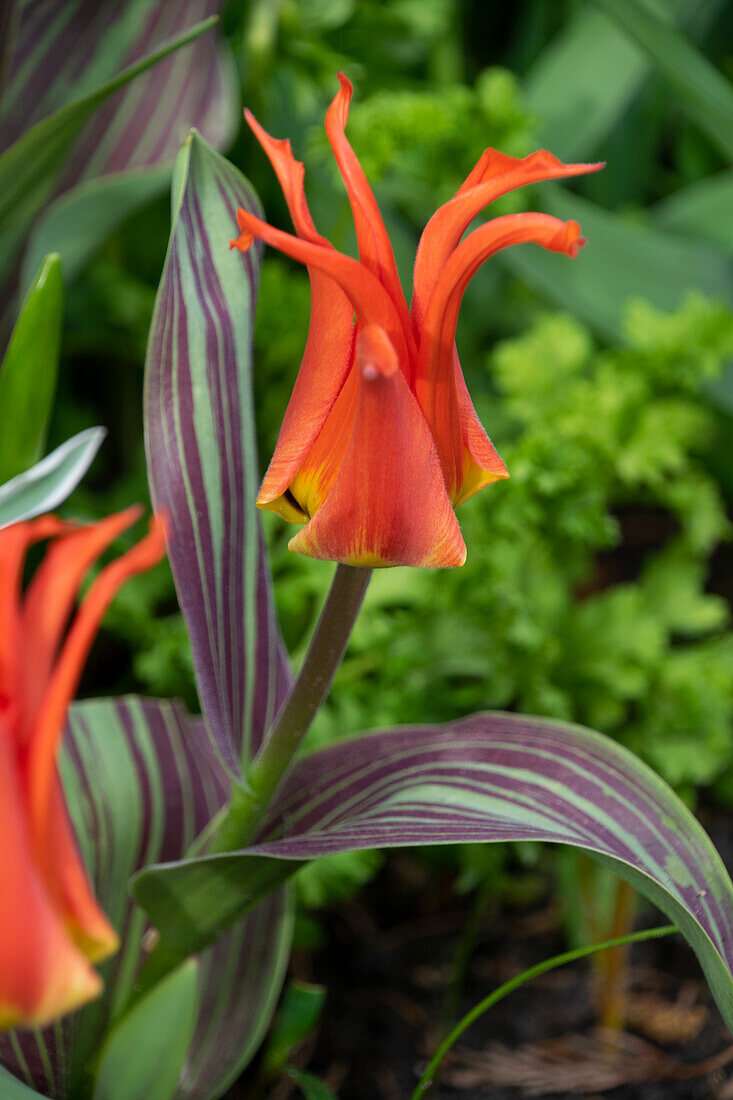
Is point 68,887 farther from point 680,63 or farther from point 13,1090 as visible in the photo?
point 680,63

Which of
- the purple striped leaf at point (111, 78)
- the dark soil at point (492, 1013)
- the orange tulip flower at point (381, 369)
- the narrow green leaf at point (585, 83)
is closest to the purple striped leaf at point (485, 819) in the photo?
the orange tulip flower at point (381, 369)

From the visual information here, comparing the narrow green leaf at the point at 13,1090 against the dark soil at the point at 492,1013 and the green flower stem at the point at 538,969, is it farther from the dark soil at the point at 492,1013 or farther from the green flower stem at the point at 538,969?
the dark soil at the point at 492,1013

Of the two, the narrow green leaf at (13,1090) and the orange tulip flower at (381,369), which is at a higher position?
the orange tulip flower at (381,369)

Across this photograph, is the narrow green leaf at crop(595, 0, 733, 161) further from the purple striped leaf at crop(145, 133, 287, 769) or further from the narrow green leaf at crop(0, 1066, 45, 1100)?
the narrow green leaf at crop(0, 1066, 45, 1100)

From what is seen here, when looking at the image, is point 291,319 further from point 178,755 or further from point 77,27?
point 178,755

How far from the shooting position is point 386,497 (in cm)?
30

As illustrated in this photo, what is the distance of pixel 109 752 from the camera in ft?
1.75

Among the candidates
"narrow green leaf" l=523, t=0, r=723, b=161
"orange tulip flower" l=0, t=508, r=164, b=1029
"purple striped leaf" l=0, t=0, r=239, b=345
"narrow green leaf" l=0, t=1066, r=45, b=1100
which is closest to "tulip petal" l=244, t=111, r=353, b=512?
"orange tulip flower" l=0, t=508, r=164, b=1029

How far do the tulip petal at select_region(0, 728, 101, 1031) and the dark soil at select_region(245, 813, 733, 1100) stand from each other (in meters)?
0.51

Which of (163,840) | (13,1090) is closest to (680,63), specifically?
(163,840)

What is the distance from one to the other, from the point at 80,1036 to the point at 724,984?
0.95 feet

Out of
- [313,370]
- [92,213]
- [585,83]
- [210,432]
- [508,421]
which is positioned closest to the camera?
[313,370]

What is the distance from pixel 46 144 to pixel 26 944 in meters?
0.42

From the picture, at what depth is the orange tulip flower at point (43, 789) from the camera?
20 centimetres
